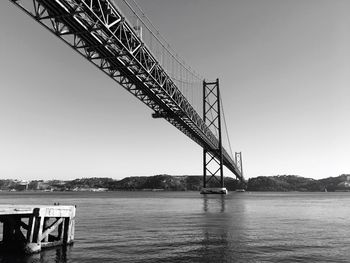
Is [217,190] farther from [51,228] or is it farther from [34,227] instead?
[34,227]

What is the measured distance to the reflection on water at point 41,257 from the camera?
11.6 metres

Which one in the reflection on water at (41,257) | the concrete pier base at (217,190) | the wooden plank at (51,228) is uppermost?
the concrete pier base at (217,190)

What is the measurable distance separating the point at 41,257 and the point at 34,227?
1.27 metres

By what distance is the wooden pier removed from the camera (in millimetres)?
12703

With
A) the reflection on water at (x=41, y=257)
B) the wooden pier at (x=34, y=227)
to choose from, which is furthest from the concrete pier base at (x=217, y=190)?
the reflection on water at (x=41, y=257)

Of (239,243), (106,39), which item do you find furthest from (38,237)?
(106,39)

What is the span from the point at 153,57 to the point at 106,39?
28.5ft

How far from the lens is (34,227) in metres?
12.8

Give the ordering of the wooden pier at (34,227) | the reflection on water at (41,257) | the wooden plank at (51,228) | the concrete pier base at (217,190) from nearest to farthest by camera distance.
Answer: the reflection on water at (41,257), the wooden pier at (34,227), the wooden plank at (51,228), the concrete pier base at (217,190)

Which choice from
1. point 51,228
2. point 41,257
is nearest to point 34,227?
point 51,228

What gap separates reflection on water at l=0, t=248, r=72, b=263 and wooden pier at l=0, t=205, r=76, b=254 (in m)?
0.38

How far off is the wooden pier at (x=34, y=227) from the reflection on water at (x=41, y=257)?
377mm

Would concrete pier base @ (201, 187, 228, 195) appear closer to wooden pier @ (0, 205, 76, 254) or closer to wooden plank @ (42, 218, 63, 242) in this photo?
wooden pier @ (0, 205, 76, 254)

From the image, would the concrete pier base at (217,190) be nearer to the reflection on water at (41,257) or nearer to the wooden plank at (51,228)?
the wooden plank at (51,228)
